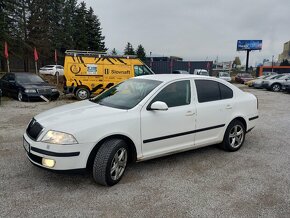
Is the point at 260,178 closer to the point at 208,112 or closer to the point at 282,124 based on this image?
the point at 208,112

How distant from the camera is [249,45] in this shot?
4716 cm

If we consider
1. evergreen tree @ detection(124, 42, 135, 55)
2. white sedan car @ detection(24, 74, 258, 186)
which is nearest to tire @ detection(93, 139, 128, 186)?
white sedan car @ detection(24, 74, 258, 186)

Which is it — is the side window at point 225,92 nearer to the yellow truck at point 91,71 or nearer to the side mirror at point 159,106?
the side mirror at point 159,106

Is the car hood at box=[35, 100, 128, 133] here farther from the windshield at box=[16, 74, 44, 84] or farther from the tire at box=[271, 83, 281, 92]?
the tire at box=[271, 83, 281, 92]

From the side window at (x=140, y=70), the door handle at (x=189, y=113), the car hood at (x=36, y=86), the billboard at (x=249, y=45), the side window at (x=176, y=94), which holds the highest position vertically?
the billboard at (x=249, y=45)

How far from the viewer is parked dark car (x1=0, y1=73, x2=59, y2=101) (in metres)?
11.0

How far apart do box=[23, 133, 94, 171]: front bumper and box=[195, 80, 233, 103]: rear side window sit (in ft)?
7.37

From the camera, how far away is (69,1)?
4712cm

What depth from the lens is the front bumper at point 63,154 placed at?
124 inches

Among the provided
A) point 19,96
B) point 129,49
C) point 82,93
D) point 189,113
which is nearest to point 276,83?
point 82,93

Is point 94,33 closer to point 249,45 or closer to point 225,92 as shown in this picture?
point 249,45

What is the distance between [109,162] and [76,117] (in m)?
0.77

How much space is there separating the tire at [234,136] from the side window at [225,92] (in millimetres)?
522

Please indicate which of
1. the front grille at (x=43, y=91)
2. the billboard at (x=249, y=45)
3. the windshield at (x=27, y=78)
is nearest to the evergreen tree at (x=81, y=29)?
the billboard at (x=249, y=45)
